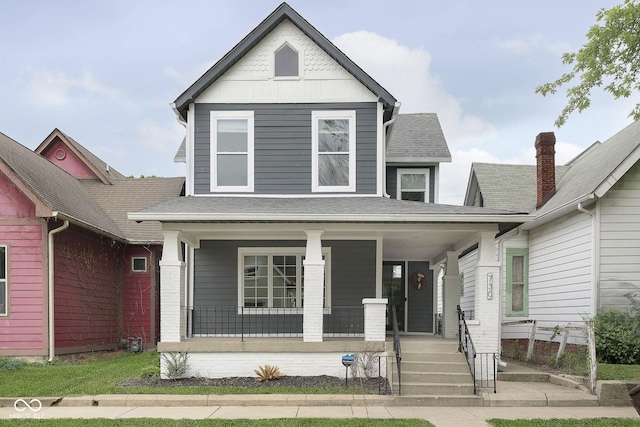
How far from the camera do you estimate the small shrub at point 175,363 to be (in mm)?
11359

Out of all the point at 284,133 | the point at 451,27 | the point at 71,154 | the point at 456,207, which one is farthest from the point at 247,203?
the point at 71,154

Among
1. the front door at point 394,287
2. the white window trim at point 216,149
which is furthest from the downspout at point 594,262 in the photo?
the white window trim at point 216,149

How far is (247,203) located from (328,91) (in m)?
3.41

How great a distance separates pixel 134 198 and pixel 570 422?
1619cm

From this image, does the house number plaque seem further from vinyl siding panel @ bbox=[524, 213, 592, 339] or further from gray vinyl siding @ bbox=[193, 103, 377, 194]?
gray vinyl siding @ bbox=[193, 103, 377, 194]

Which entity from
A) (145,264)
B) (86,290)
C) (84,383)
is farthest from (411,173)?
(84,383)

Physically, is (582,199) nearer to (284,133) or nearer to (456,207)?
(456,207)

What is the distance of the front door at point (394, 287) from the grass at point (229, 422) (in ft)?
27.9

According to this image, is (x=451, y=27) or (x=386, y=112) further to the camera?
(x=451, y=27)

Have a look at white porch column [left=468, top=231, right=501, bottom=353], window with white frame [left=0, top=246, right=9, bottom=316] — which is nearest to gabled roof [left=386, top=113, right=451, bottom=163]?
white porch column [left=468, top=231, right=501, bottom=353]

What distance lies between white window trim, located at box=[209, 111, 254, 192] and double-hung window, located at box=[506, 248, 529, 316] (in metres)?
8.59

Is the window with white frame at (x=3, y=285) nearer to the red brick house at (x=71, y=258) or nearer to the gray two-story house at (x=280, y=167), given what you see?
the red brick house at (x=71, y=258)

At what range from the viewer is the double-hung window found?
1755 centimetres

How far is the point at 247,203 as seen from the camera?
12859mm
